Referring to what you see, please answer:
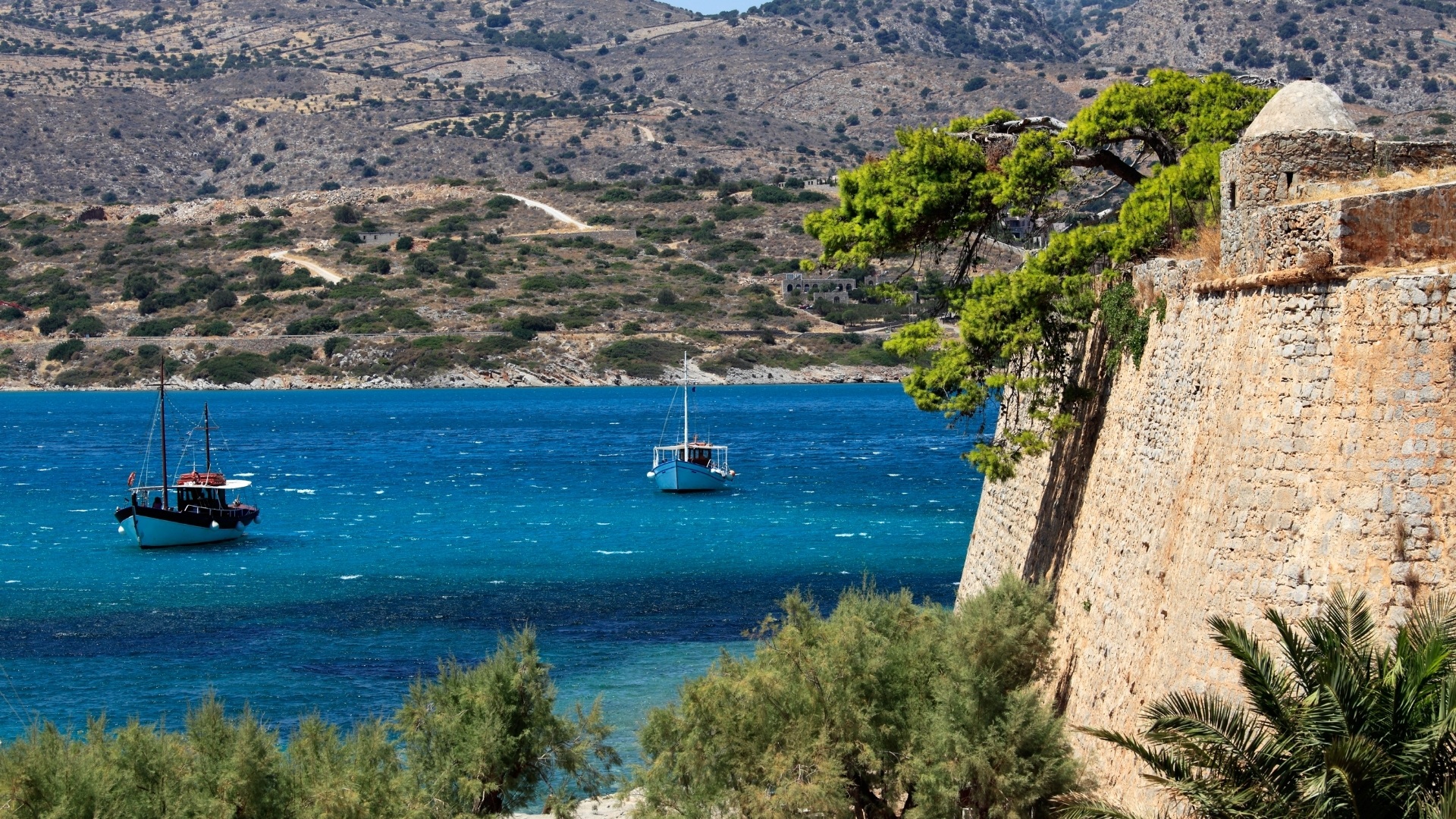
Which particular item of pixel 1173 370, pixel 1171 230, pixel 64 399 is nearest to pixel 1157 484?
pixel 1173 370

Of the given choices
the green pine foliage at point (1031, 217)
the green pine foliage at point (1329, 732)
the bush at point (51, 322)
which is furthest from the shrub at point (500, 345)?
the green pine foliage at point (1329, 732)

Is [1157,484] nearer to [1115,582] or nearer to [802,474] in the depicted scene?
[1115,582]

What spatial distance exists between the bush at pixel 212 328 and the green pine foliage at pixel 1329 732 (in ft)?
430

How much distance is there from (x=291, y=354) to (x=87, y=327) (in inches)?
658

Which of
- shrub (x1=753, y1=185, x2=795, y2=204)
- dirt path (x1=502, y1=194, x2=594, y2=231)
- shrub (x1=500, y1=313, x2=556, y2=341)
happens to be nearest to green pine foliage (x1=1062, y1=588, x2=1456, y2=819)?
shrub (x1=500, y1=313, x2=556, y2=341)

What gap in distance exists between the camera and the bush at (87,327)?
131 m

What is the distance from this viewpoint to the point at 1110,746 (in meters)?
13.3

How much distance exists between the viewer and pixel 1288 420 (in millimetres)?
10922

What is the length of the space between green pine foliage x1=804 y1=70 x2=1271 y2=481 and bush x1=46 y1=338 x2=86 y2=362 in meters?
123

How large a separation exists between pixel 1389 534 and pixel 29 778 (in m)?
9.94

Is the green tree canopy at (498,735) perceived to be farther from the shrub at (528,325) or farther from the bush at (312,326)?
the bush at (312,326)

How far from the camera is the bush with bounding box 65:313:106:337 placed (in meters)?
131

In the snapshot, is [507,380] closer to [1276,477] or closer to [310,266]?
[310,266]

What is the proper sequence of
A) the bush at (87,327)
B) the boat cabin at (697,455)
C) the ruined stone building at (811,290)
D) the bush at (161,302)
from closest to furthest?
the boat cabin at (697,455)
the bush at (87,327)
the bush at (161,302)
the ruined stone building at (811,290)
